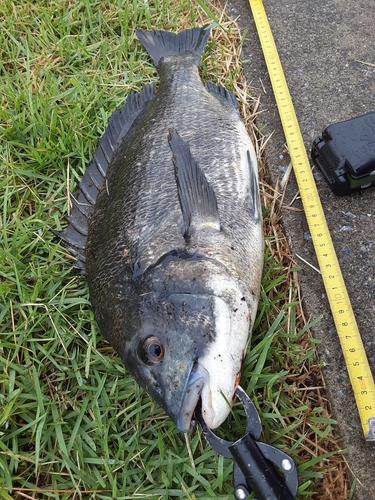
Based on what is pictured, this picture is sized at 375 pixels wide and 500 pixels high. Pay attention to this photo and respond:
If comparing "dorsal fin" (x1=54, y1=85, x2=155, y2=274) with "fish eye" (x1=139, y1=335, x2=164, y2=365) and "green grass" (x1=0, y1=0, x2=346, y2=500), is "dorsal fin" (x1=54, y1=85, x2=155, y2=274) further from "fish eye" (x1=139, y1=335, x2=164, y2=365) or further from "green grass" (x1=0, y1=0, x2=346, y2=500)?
"fish eye" (x1=139, y1=335, x2=164, y2=365)

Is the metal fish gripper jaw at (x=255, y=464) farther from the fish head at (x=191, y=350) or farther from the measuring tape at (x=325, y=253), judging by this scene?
the measuring tape at (x=325, y=253)

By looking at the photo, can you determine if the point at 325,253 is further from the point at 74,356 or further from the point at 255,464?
the point at 74,356

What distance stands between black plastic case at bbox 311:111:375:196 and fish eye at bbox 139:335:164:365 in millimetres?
1486

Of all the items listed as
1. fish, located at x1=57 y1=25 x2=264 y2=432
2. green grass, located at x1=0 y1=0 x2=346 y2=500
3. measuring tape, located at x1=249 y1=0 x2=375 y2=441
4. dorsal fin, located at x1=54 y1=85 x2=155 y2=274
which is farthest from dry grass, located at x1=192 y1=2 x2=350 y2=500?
dorsal fin, located at x1=54 y1=85 x2=155 y2=274

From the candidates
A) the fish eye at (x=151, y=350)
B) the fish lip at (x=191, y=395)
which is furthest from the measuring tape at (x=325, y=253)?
the fish eye at (x=151, y=350)

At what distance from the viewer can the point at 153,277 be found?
215 cm

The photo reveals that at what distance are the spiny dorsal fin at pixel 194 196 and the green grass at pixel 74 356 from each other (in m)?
0.57

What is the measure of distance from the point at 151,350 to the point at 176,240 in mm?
581

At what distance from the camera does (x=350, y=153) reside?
102 inches

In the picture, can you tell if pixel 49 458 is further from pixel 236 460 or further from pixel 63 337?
pixel 236 460

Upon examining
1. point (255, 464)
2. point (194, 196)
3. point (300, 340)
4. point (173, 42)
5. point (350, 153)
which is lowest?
point (300, 340)

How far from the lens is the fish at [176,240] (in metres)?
1.96

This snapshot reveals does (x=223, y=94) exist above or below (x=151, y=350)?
above

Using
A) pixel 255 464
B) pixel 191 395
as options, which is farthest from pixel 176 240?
pixel 255 464
